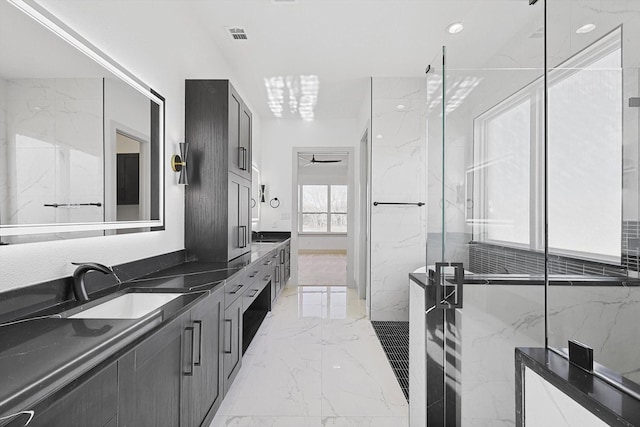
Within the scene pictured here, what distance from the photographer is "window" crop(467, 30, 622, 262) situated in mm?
648

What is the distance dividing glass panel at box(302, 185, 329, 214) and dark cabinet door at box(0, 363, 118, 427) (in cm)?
912

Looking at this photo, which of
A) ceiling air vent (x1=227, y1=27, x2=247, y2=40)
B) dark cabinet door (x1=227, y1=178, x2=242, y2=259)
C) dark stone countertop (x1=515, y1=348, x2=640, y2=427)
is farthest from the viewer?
ceiling air vent (x1=227, y1=27, x2=247, y2=40)

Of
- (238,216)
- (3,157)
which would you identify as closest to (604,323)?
(3,157)

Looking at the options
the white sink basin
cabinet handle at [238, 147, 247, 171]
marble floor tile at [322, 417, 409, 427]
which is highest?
cabinet handle at [238, 147, 247, 171]

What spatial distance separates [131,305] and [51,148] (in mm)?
766

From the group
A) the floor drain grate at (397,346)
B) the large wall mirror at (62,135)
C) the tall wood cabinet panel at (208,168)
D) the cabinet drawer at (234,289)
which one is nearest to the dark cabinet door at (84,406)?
the large wall mirror at (62,135)

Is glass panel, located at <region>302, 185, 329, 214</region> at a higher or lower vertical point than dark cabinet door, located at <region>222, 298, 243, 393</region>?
higher

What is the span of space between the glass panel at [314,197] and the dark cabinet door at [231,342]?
775cm

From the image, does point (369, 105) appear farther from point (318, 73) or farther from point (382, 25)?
point (382, 25)

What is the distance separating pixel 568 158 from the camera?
76cm

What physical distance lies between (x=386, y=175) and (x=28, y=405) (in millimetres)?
3618

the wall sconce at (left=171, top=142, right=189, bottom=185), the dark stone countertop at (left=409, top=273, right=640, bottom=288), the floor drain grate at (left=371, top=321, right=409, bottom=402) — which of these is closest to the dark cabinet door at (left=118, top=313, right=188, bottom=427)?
the dark stone countertop at (left=409, top=273, right=640, bottom=288)

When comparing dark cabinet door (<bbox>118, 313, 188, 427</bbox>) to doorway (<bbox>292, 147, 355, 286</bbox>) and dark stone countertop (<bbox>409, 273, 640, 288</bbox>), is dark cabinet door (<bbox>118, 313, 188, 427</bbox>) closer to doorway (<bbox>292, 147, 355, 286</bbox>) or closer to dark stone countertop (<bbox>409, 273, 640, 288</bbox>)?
dark stone countertop (<bbox>409, 273, 640, 288</bbox>)

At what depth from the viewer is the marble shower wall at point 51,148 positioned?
106 centimetres
